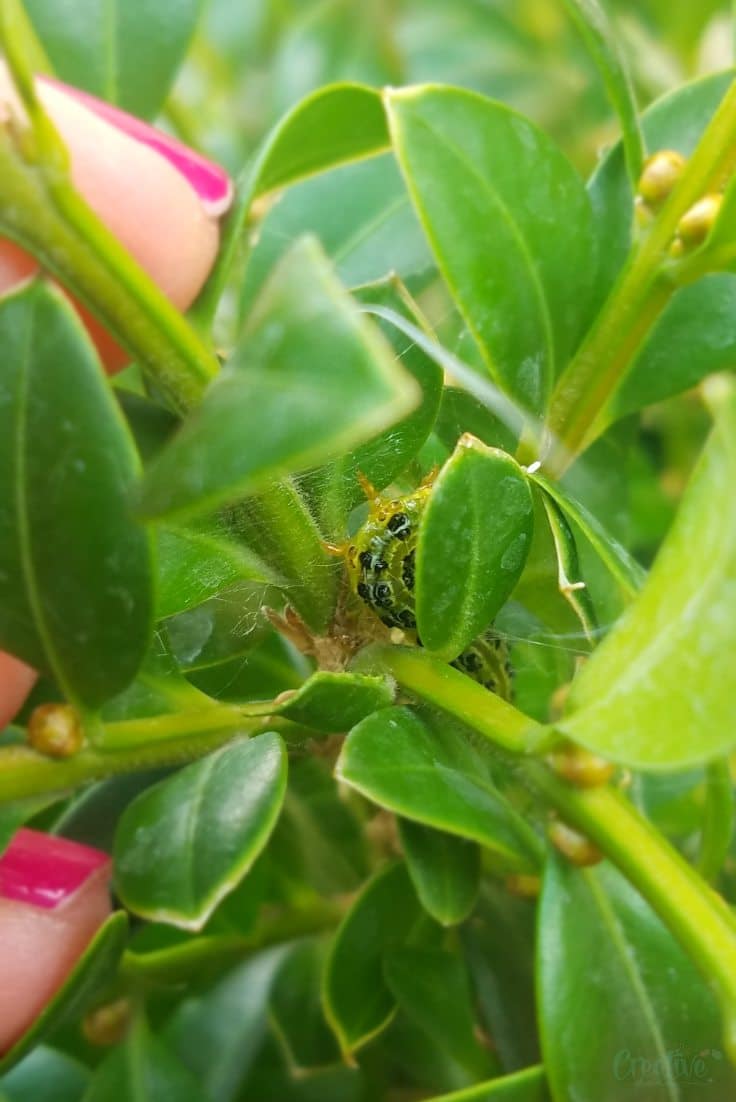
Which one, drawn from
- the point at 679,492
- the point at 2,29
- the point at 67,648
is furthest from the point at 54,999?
the point at 679,492

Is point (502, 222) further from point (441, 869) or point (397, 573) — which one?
point (441, 869)

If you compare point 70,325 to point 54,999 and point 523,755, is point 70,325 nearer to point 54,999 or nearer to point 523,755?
point 523,755

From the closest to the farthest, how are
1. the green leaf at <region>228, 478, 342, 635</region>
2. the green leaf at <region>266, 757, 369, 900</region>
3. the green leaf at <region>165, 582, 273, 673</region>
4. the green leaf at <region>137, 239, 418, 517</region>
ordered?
the green leaf at <region>137, 239, 418, 517</region> < the green leaf at <region>228, 478, 342, 635</region> < the green leaf at <region>165, 582, 273, 673</region> < the green leaf at <region>266, 757, 369, 900</region>

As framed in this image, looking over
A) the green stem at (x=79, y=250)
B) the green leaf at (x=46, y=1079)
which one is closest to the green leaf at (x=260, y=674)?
the green stem at (x=79, y=250)

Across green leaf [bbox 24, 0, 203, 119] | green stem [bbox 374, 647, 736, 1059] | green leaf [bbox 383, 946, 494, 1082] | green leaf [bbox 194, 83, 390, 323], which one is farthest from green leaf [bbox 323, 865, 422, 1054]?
green leaf [bbox 24, 0, 203, 119]

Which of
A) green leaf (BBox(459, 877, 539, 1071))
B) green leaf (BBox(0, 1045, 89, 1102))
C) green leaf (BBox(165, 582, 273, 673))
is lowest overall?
green leaf (BBox(0, 1045, 89, 1102))

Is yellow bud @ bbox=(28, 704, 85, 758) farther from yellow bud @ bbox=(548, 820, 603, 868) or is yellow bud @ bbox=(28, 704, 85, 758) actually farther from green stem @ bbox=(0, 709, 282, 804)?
yellow bud @ bbox=(548, 820, 603, 868)

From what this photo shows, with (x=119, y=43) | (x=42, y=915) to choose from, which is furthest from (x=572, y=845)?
(x=119, y=43)

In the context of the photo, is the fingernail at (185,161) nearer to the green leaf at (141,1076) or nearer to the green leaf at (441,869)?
the green leaf at (441,869)
